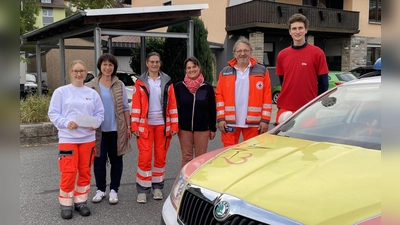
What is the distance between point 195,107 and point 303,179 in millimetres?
2389

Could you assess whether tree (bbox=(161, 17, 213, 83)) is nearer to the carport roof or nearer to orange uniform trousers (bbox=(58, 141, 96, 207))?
the carport roof

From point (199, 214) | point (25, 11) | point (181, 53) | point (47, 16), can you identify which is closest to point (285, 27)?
point (181, 53)

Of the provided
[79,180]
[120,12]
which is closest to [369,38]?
[120,12]

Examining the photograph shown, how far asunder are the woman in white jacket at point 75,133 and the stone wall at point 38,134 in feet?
13.2

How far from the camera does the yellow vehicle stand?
1.79 meters

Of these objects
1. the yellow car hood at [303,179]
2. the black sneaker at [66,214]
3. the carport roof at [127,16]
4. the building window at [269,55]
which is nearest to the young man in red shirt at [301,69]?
the yellow car hood at [303,179]

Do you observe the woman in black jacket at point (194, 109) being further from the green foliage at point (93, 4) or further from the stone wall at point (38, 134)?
the green foliage at point (93, 4)

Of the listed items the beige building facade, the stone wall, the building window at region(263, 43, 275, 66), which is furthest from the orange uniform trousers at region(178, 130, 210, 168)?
the building window at region(263, 43, 275, 66)

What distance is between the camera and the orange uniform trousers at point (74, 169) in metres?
3.75

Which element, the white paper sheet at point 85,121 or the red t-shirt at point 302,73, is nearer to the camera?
the white paper sheet at point 85,121

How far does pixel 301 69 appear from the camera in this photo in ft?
13.3

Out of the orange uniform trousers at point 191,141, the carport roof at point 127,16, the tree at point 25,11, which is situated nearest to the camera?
the tree at point 25,11

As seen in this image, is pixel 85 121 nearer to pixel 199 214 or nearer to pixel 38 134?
pixel 199 214

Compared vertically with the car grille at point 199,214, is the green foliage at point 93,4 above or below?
above
